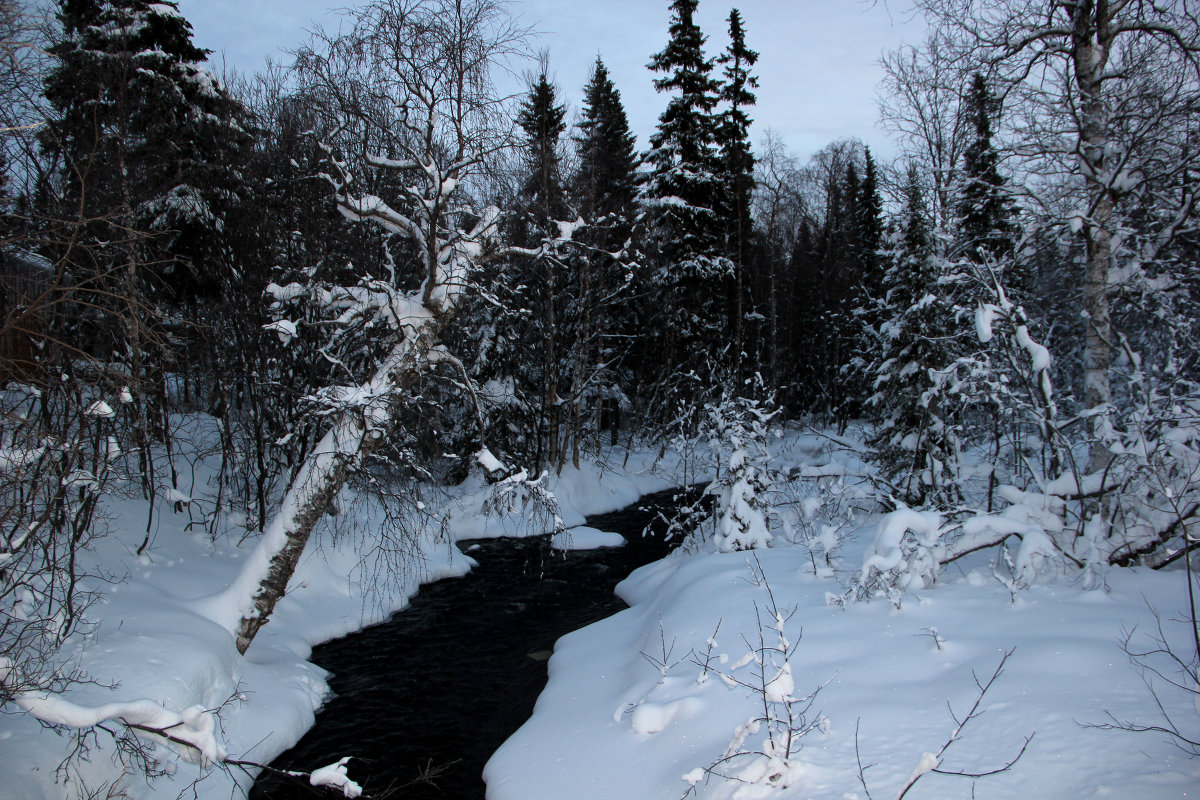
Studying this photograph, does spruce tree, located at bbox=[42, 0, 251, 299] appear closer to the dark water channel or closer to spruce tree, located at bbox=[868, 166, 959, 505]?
the dark water channel

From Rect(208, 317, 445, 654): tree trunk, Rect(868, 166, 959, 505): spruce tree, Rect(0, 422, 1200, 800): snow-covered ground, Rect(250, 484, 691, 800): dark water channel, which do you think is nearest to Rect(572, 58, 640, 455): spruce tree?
Rect(868, 166, 959, 505): spruce tree

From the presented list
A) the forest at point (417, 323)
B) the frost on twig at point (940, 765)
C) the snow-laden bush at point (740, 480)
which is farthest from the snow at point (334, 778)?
the snow-laden bush at point (740, 480)

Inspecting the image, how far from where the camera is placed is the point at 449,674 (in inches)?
339

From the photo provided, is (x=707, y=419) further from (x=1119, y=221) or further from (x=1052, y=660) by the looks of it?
(x=1052, y=660)

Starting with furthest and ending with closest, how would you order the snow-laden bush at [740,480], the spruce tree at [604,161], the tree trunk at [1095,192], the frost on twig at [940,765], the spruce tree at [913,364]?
the spruce tree at [604,161] → the spruce tree at [913,364] → the snow-laden bush at [740,480] → the tree trunk at [1095,192] → the frost on twig at [940,765]

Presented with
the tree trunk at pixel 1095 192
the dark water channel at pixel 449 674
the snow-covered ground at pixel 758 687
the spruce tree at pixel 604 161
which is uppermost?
the spruce tree at pixel 604 161

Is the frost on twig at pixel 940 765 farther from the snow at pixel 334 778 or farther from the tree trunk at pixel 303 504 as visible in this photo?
the tree trunk at pixel 303 504

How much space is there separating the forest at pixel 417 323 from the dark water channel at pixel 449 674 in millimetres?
1386

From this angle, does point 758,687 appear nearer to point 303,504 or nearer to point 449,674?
point 449,674

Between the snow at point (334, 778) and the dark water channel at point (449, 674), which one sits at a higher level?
the snow at point (334, 778)

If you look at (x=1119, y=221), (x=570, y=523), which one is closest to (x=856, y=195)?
(x=570, y=523)

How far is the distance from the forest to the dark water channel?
139 cm

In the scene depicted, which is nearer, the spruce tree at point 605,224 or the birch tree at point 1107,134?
the birch tree at point 1107,134

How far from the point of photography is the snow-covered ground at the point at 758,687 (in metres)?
3.81
